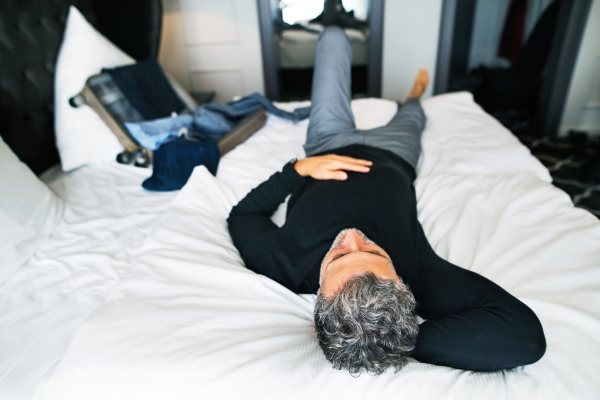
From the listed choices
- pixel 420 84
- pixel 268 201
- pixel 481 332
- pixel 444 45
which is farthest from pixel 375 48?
pixel 481 332

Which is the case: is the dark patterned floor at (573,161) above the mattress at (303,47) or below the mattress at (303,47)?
below

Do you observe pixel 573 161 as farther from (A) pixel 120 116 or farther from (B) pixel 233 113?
(A) pixel 120 116

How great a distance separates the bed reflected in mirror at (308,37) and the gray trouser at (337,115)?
1600mm

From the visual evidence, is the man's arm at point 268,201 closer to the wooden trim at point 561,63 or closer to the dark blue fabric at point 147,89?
the dark blue fabric at point 147,89

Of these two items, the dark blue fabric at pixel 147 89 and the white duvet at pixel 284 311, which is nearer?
the white duvet at pixel 284 311

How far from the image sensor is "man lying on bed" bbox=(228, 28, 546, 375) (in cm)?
72

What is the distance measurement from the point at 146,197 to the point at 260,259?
0.70 meters

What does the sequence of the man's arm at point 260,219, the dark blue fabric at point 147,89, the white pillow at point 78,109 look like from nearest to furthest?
the man's arm at point 260,219 → the white pillow at point 78,109 → the dark blue fabric at point 147,89

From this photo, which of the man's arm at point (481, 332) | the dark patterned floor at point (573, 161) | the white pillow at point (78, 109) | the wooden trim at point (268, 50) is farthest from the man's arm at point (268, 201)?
the wooden trim at point (268, 50)

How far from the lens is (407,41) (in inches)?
123

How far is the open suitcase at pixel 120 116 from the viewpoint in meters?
1.72

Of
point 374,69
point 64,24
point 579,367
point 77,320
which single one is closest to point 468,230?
point 579,367

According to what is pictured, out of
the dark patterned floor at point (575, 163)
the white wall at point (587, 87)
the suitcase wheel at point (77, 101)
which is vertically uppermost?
the suitcase wheel at point (77, 101)

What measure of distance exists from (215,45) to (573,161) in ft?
9.81
